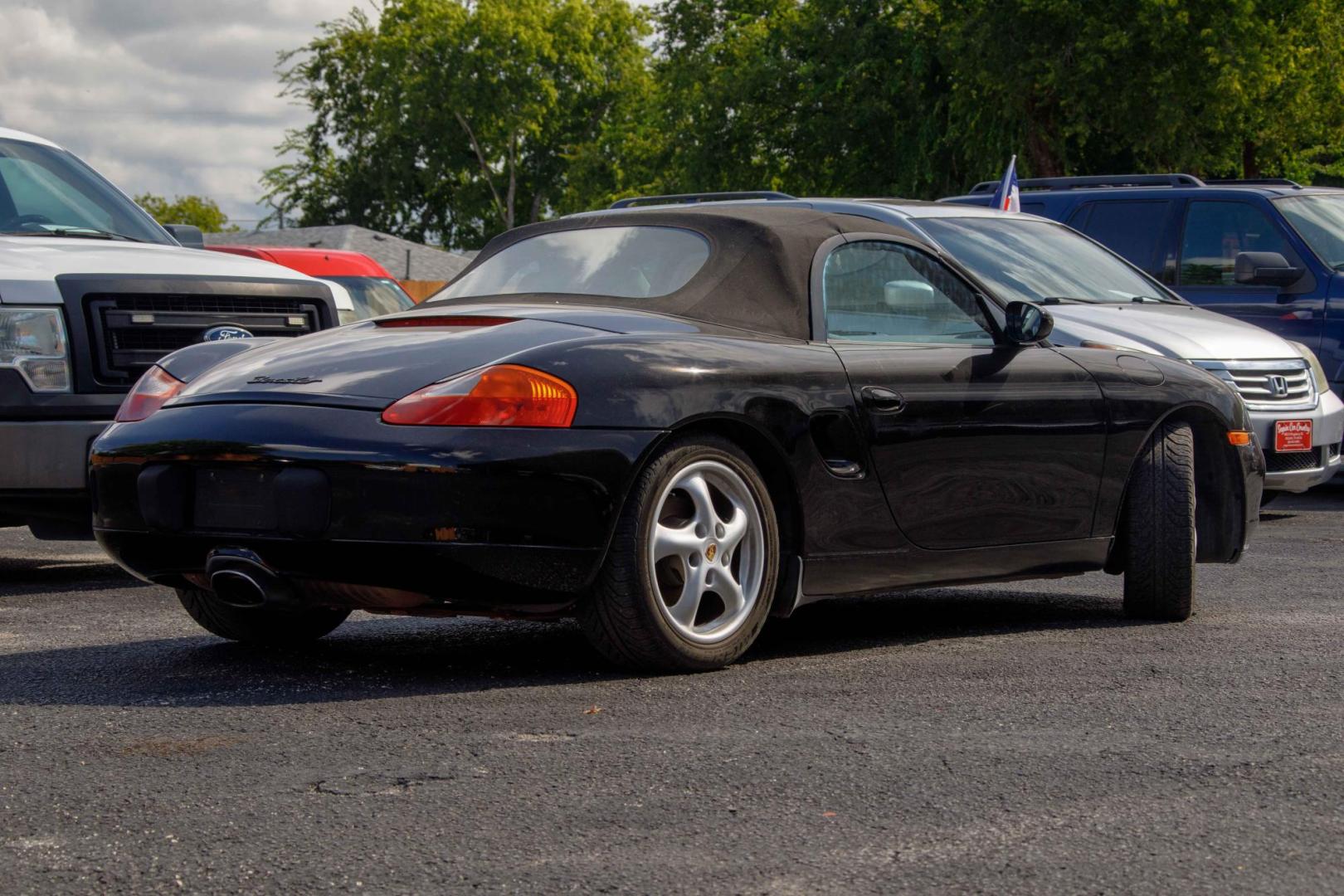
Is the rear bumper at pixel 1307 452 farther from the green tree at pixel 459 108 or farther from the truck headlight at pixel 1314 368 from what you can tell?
the green tree at pixel 459 108

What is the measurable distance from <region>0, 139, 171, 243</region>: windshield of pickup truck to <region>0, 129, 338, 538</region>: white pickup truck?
0.04ft

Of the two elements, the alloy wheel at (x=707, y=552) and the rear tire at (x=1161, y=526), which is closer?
the alloy wheel at (x=707, y=552)

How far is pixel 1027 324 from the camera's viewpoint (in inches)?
243

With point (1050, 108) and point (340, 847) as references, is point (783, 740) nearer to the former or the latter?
point (340, 847)

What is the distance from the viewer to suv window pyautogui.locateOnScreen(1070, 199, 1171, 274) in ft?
40.7

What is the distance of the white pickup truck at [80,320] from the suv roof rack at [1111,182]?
668 centimetres

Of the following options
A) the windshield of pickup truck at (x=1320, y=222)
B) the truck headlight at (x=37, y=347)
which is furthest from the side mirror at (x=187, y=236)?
the windshield of pickup truck at (x=1320, y=222)

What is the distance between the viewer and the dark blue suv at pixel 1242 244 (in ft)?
38.7

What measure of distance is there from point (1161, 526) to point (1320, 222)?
21.4 feet

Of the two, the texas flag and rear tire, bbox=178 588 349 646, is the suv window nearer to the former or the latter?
the texas flag

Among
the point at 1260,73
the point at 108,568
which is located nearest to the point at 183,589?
the point at 108,568

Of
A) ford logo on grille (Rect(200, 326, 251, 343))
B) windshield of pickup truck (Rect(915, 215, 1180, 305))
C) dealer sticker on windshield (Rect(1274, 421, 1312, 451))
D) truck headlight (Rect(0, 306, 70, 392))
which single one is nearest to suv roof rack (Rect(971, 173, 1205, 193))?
windshield of pickup truck (Rect(915, 215, 1180, 305))

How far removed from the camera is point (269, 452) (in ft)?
15.9

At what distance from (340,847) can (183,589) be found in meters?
2.32
